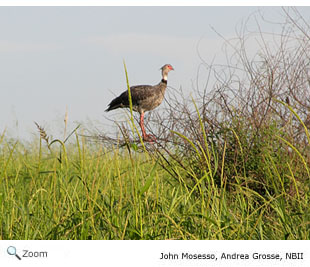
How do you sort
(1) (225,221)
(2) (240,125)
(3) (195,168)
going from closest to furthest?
(1) (225,221) < (2) (240,125) < (3) (195,168)

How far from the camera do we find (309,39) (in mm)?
4285

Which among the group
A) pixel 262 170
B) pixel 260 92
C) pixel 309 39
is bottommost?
pixel 262 170
